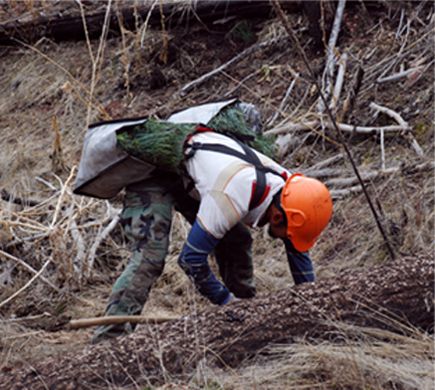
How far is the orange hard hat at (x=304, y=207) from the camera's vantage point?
176 inches

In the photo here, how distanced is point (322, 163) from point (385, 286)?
3.42 meters

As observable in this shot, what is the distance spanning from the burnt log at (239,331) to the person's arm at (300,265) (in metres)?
0.86

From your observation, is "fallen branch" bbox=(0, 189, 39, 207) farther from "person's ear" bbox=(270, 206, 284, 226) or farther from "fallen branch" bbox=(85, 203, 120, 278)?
"person's ear" bbox=(270, 206, 284, 226)

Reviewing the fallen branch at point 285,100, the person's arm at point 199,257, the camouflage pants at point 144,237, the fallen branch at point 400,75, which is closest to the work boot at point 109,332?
the camouflage pants at point 144,237

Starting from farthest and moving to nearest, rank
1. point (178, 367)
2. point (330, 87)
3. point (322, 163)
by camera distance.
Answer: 1. point (330, 87)
2. point (322, 163)
3. point (178, 367)

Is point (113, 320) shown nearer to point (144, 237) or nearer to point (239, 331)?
point (144, 237)

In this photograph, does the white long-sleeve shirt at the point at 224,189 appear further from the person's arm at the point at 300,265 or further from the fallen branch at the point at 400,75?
the fallen branch at the point at 400,75

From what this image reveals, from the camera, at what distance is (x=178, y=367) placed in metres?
3.72

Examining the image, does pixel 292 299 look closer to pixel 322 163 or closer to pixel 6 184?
pixel 322 163

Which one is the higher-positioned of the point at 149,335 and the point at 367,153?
the point at 149,335

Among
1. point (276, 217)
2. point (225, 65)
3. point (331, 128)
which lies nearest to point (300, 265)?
point (276, 217)

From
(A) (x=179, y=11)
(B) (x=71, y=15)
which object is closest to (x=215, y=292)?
(A) (x=179, y=11)

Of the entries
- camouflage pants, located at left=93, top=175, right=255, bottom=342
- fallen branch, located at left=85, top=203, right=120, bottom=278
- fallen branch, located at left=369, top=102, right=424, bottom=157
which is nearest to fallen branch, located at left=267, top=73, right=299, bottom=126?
fallen branch, located at left=369, top=102, right=424, bottom=157

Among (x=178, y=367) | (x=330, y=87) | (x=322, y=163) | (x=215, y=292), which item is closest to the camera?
(x=178, y=367)
